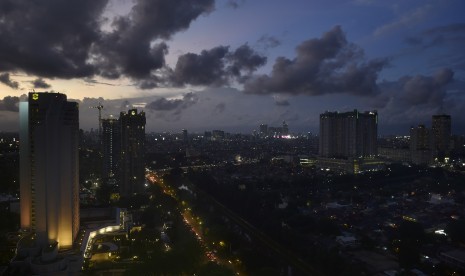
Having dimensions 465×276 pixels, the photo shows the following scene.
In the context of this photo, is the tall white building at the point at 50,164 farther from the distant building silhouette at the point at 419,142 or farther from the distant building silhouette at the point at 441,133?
the distant building silhouette at the point at 441,133

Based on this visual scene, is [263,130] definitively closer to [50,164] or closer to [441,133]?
[441,133]

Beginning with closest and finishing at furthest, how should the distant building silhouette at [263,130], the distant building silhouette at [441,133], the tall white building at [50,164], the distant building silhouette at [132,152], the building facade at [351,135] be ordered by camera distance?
the tall white building at [50,164], the distant building silhouette at [132,152], the building facade at [351,135], the distant building silhouette at [441,133], the distant building silhouette at [263,130]

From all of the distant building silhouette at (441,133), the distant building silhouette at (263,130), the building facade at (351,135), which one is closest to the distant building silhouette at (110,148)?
the building facade at (351,135)

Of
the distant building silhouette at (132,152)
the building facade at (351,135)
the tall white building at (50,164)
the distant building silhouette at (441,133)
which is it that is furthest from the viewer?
the distant building silhouette at (441,133)

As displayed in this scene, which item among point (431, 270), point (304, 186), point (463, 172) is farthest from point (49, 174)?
point (463, 172)

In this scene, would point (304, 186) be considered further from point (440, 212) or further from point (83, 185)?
point (83, 185)

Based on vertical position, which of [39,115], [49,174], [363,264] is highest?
[39,115]
